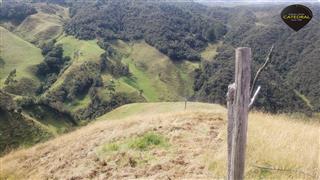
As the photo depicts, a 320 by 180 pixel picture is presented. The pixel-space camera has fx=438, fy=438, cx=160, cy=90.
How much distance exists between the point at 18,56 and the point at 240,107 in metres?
133

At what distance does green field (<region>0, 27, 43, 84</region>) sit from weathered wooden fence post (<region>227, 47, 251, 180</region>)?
377 ft

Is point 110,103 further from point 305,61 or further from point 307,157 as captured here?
point 307,157

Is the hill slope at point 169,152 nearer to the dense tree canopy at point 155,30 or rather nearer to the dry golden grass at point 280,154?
the dry golden grass at point 280,154

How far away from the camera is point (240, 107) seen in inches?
211

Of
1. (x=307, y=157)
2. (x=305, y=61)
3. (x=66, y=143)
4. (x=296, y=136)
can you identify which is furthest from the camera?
(x=305, y=61)

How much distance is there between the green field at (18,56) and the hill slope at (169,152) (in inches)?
4148

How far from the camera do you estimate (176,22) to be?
19538cm

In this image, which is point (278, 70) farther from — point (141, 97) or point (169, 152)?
point (169, 152)

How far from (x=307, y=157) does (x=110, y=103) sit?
10449 cm

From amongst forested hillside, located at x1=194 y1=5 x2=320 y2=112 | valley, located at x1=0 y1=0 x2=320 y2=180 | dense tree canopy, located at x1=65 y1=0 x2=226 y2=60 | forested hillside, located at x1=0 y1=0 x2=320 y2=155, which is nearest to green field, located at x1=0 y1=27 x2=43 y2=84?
forested hillside, located at x1=0 y1=0 x2=320 y2=155

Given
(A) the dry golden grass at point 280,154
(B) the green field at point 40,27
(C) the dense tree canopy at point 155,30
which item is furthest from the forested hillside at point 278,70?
(A) the dry golden grass at point 280,154

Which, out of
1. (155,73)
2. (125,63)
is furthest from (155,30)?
(155,73)

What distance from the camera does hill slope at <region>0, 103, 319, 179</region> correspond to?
31.7ft

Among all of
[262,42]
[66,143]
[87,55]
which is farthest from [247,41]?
[66,143]
